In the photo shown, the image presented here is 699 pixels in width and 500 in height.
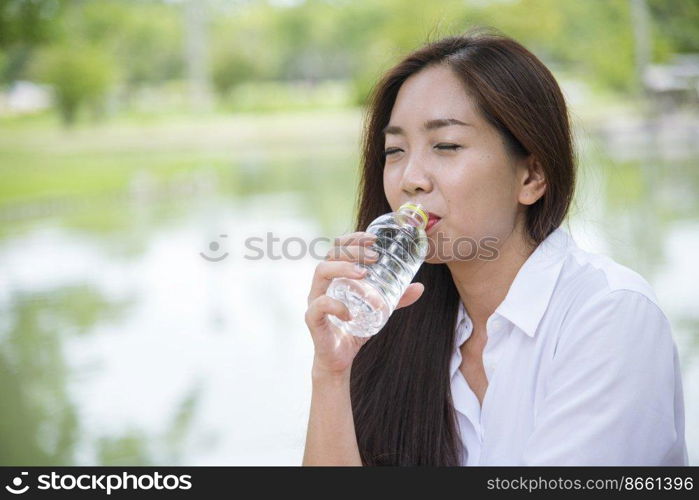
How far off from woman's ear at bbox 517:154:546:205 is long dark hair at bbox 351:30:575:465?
0.01m

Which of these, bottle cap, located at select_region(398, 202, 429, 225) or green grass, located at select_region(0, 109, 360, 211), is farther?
green grass, located at select_region(0, 109, 360, 211)

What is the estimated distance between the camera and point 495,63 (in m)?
1.18

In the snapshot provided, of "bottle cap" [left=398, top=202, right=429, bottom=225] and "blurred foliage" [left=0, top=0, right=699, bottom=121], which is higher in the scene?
"blurred foliage" [left=0, top=0, right=699, bottom=121]

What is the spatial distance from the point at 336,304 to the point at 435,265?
1.20ft

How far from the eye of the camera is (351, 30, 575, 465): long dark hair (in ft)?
3.84

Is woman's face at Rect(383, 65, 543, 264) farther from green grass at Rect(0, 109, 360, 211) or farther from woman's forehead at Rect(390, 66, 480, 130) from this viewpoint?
green grass at Rect(0, 109, 360, 211)

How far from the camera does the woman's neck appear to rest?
4.07 ft

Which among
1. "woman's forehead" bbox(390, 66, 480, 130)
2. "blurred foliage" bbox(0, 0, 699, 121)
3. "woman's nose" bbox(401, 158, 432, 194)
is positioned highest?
"blurred foliage" bbox(0, 0, 699, 121)
